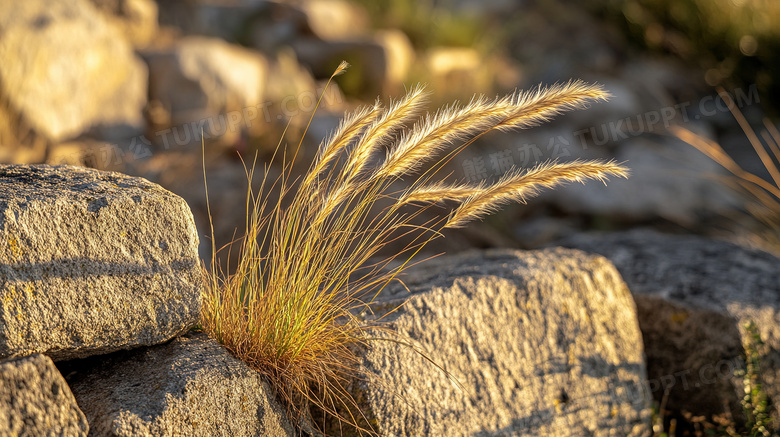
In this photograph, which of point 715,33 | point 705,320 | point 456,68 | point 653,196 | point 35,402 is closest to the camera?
point 35,402

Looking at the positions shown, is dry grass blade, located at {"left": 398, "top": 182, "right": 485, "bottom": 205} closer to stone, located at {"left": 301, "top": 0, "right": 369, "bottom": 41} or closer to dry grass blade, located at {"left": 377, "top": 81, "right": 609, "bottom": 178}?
dry grass blade, located at {"left": 377, "top": 81, "right": 609, "bottom": 178}

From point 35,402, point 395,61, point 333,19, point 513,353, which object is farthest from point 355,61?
point 35,402

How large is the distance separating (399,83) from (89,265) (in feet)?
19.5

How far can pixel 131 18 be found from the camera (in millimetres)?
6332

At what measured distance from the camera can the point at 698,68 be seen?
343 inches

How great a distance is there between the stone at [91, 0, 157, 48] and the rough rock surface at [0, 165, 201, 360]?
4975mm

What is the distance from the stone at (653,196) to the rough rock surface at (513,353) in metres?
3.72

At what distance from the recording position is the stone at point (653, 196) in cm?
616

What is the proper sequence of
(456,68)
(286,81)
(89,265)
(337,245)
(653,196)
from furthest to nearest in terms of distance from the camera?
(456,68) → (286,81) → (653,196) → (337,245) → (89,265)

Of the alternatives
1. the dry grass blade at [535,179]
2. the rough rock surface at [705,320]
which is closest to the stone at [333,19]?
the rough rock surface at [705,320]

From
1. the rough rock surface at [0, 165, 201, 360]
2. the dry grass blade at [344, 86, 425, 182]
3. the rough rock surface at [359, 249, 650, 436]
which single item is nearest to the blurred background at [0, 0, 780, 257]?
the rough rock surface at [359, 249, 650, 436]

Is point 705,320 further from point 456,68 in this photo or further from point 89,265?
point 456,68

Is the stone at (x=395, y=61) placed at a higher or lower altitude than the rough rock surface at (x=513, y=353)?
higher

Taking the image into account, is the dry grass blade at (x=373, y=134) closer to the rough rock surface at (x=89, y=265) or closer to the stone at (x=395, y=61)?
the rough rock surface at (x=89, y=265)
